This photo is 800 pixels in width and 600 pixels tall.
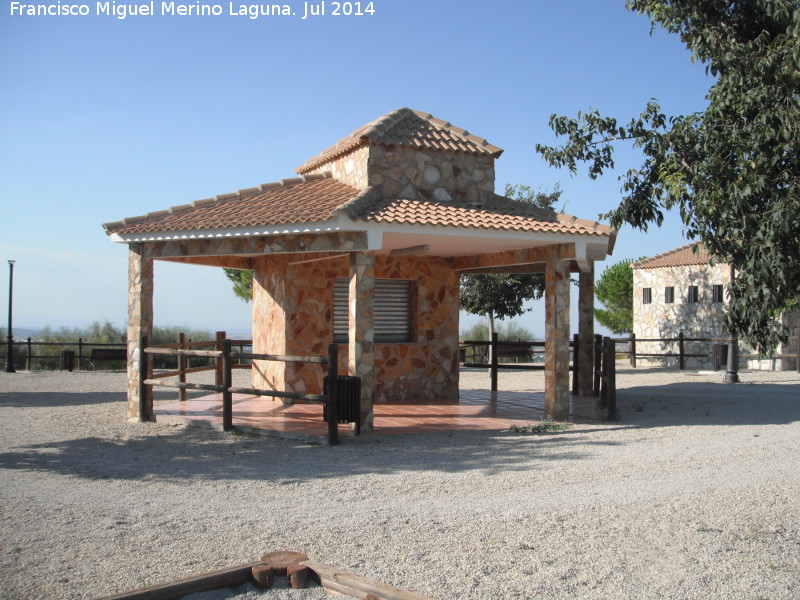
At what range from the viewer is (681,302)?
31953mm

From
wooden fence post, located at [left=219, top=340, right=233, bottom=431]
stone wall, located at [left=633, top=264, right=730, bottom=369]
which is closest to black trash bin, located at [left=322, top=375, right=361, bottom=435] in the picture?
wooden fence post, located at [left=219, top=340, right=233, bottom=431]

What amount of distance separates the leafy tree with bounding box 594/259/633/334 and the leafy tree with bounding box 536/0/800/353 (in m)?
37.5

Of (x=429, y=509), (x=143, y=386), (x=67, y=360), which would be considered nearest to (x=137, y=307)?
(x=143, y=386)

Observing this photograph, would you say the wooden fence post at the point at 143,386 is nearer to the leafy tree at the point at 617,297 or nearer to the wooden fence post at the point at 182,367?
the wooden fence post at the point at 182,367

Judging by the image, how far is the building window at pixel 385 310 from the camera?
13703 millimetres

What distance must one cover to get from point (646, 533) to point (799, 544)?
1014 millimetres

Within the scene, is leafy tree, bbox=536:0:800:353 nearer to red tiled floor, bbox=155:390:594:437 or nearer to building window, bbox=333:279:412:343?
red tiled floor, bbox=155:390:594:437

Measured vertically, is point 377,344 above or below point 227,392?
above

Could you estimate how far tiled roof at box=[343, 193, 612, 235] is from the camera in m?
10.1

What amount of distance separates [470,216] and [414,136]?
2.07 m

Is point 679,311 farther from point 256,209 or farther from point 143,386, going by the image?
point 143,386

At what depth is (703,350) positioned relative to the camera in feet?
98.9

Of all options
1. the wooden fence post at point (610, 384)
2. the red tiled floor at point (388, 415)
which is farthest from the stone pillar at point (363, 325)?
the wooden fence post at point (610, 384)

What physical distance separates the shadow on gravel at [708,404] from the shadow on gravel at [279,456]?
256cm
